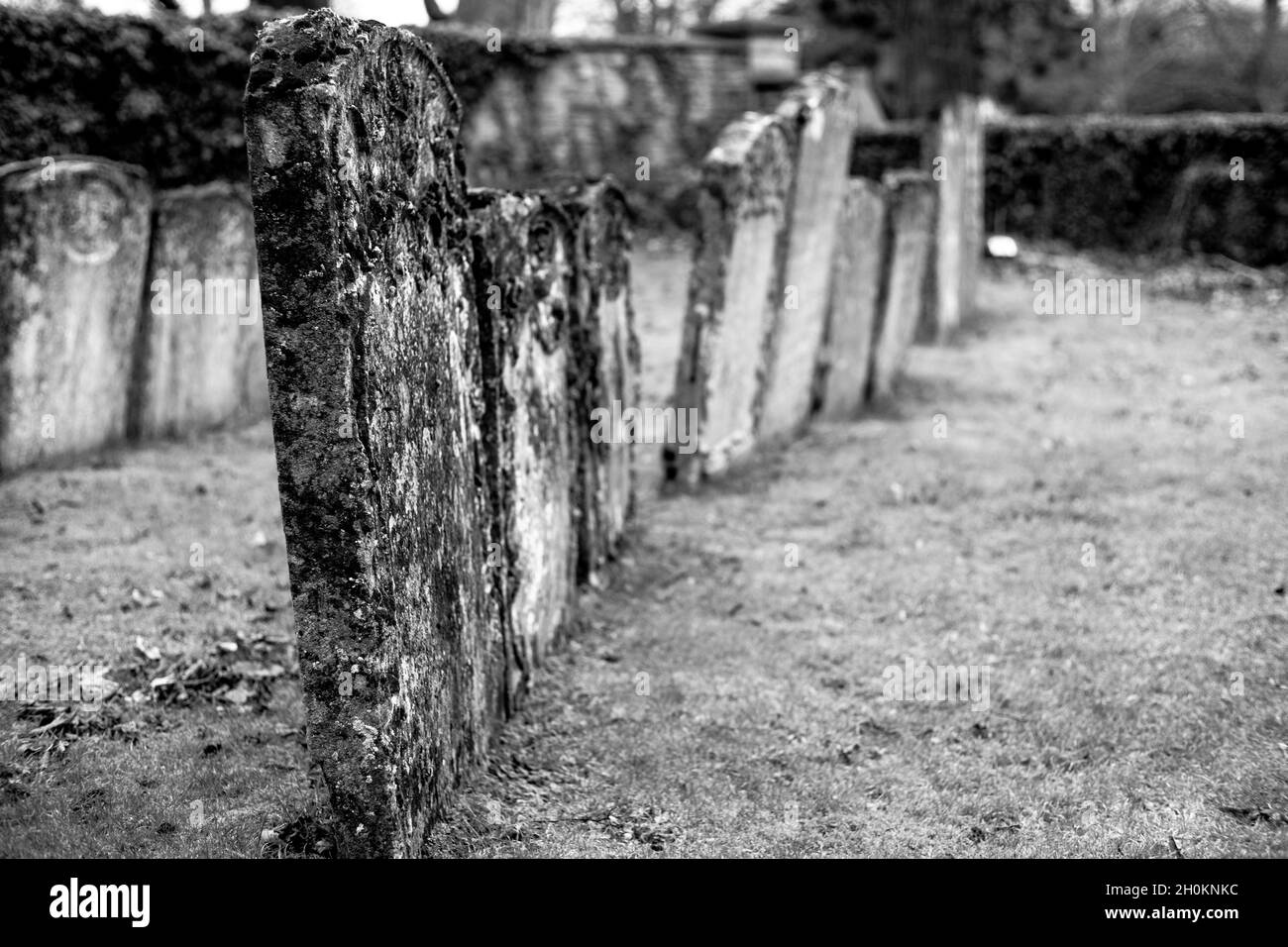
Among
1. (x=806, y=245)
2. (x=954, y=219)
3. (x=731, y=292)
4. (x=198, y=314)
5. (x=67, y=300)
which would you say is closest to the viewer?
(x=67, y=300)

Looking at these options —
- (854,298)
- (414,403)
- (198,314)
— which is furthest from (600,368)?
(854,298)

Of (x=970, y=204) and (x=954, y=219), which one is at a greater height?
(x=970, y=204)

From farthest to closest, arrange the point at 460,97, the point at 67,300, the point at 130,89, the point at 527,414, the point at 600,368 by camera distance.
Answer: the point at 460,97, the point at 130,89, the point at 67,300, the point at 600,368, the point at 527,414

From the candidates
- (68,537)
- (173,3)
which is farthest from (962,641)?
(173,3)

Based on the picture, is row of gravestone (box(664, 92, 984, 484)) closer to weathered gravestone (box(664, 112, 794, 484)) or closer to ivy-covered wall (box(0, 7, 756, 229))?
weathered gravestone (box(664, 112, 794, 484))

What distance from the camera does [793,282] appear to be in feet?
27.5

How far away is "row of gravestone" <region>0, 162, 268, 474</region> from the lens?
23.0 ft

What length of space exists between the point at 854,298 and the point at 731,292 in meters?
2.33

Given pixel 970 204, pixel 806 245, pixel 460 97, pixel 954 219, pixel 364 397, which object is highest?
pixel 460 97

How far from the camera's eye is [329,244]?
320 centimetres

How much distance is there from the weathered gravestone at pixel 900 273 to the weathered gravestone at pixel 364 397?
21.5ft

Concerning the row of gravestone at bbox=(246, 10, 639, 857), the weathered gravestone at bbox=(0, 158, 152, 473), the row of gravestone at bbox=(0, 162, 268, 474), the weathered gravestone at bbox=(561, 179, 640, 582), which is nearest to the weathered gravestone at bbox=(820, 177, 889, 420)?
the weathered gravestone at bbox=(561, 179, 640, 582)

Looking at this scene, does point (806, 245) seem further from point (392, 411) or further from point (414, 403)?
point (392, 411)
